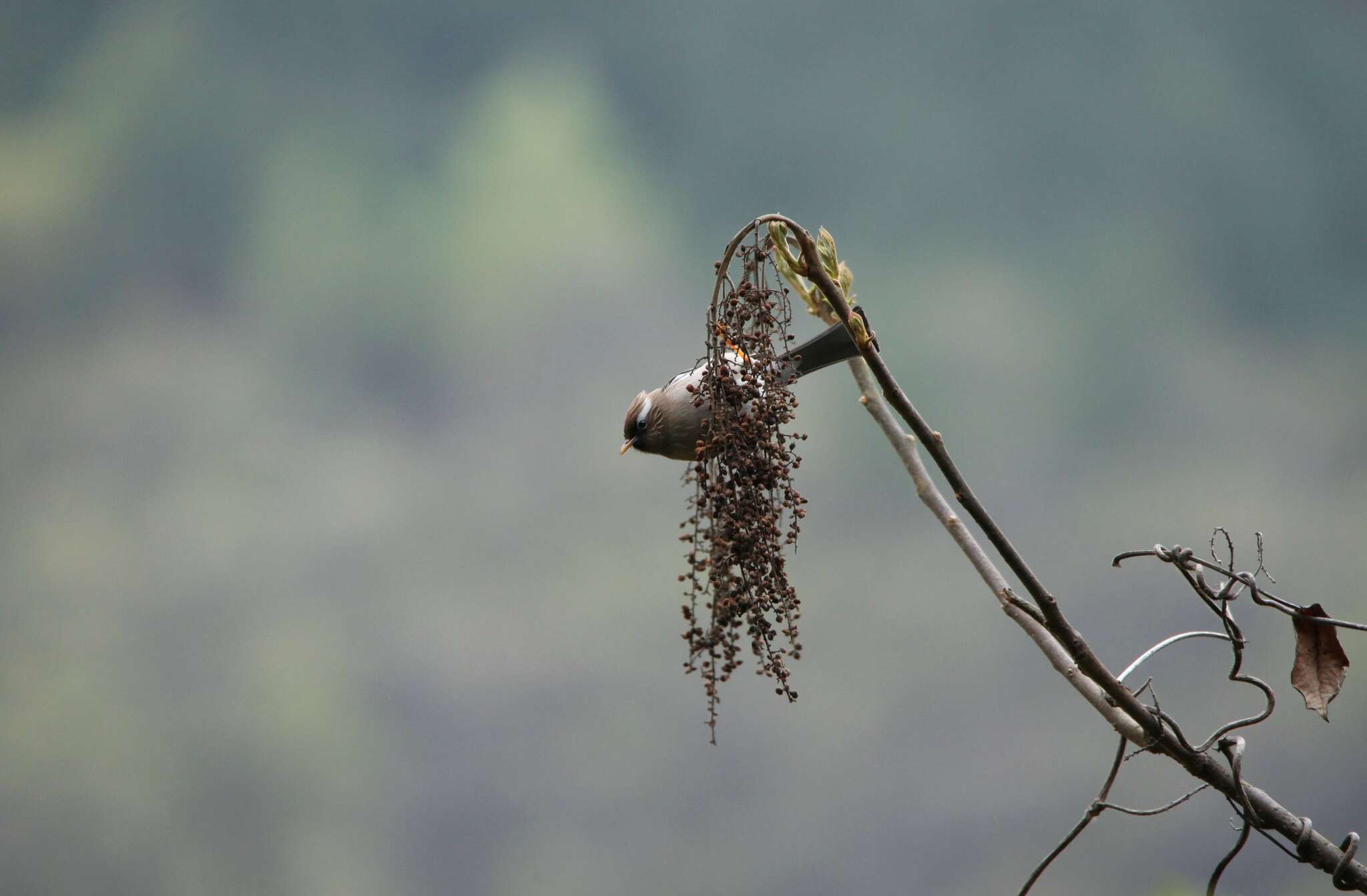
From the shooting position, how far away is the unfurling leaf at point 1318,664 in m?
1.06

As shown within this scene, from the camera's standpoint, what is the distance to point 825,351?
56.1 inches

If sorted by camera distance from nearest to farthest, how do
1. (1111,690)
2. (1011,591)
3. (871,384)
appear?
1. (1111,690)
2. (1011,591)
3. (871,384)

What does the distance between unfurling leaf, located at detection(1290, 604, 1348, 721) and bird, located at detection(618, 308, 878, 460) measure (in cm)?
58

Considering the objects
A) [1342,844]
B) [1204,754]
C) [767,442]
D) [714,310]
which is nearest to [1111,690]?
[1204,754]

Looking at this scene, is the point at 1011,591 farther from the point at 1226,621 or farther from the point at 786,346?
the point at 786,346

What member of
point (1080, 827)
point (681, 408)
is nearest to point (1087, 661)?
point (1080, 827)

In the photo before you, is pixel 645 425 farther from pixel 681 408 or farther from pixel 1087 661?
pixel 1087 661

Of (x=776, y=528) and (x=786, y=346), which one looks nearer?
(x=776, y=528)

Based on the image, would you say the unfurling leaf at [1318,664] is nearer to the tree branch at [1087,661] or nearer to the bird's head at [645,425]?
the tree branch at [1087,661]

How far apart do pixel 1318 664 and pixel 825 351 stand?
654mm

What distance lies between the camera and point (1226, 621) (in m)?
1.08

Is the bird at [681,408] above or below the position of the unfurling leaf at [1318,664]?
above

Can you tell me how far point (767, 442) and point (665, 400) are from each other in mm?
537

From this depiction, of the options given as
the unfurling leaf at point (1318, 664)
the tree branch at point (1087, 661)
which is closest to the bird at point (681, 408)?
the tree branch at point (1087, 661)
